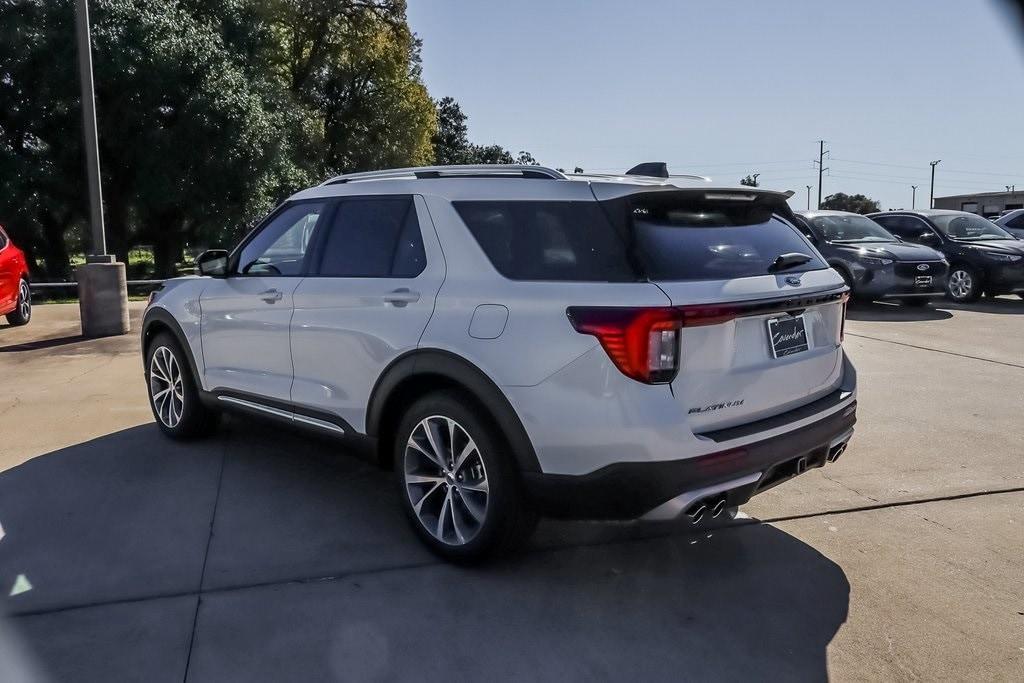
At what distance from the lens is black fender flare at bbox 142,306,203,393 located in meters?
5.20

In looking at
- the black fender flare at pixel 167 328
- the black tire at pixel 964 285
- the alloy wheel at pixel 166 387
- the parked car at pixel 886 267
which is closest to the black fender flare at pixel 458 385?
the black fender flare at pixel 167 328

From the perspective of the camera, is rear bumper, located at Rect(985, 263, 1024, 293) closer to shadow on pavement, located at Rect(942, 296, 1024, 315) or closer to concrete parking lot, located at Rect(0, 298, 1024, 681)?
shadow on pavement, located at Rect(942, 296, 1024, 315)

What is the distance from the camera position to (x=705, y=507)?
307 cm

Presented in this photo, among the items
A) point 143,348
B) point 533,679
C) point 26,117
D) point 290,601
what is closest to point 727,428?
point 533,679

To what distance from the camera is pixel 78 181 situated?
20578 millimetres

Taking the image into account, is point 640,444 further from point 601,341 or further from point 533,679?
point 533,679

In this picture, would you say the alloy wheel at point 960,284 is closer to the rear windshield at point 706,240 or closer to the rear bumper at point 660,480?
the rear windshield at point 706,240

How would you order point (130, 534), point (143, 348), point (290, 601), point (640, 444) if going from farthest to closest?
point (143, 348)
point (130, 534)
point (290, 601)
point (640, 444)

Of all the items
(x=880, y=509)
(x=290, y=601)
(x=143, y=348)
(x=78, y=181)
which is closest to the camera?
(x=290, y=601)

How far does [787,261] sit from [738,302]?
1.76 feet

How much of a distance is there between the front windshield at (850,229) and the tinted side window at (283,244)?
10496 millimetres

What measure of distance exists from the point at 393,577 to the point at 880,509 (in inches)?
101

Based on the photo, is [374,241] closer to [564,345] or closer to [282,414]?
[282,414]

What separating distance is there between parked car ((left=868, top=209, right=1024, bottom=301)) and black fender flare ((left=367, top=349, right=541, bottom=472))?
12.5 metres
